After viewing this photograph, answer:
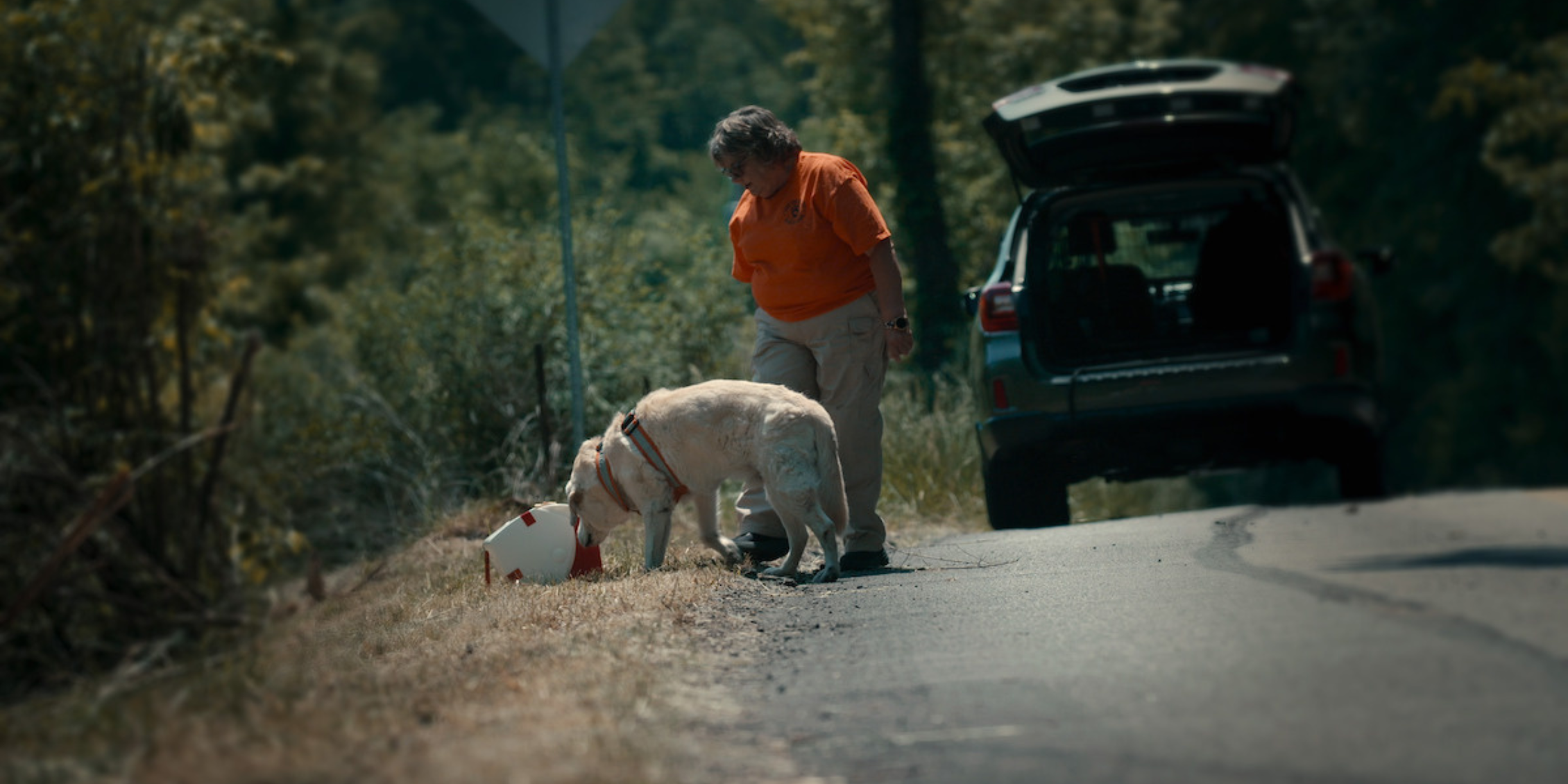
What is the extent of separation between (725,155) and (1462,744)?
4371 millimetres

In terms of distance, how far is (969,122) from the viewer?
2072cm

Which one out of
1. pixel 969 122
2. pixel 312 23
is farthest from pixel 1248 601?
pixel 312 23

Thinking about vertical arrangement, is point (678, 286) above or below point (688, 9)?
below

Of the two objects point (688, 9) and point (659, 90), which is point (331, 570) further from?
point (688, 9)

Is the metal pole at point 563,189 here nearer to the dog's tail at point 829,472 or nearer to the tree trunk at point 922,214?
the dog's tail at point 829,472

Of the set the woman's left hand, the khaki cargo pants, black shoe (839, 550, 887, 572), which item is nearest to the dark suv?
the woman's left hand

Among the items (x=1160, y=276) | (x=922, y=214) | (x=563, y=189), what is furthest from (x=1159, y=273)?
(x=922, y=214)

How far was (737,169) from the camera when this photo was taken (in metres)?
6.92

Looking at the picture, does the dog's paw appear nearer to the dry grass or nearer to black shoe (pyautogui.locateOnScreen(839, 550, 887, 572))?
black shoe (pyautogui.locateOnScreen(839, 550, 887, 572))

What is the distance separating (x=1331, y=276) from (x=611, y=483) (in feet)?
11.4

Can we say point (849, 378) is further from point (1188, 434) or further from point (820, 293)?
point (1188, 434)

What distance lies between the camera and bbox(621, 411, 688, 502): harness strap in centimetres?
711

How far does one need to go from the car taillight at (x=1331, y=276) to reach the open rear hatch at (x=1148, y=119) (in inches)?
30.3

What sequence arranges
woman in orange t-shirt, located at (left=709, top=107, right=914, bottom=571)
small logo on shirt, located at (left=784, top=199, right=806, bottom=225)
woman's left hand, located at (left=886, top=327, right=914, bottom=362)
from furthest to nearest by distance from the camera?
1. woman's left hand, located at (left=886, top=327, right=914, bottom=362)
2. small logo on shirt, located at (left=784, top=199, right=806, bottom=225)
3. woman in orange t-shirt, located at (left=709, top=107, right=914, bottom=571)
